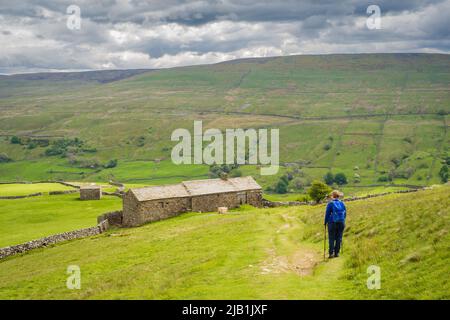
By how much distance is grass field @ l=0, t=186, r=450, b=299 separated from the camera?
58.5ft

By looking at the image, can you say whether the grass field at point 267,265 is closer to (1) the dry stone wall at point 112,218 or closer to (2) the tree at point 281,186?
(1) the dry stone wall at point 112,218

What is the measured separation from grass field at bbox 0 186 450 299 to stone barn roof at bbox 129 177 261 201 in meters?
24.5

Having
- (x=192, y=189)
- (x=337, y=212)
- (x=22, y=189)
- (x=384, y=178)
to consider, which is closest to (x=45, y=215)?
(x=192, y=189)

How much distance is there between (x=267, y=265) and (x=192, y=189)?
145 ft

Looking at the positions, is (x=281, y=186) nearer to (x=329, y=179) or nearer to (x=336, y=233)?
(x=329, y=179)

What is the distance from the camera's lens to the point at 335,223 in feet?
76.7

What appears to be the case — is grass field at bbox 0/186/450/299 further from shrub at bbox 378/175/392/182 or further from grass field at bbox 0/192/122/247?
shrub at bbox 378/175/392/182

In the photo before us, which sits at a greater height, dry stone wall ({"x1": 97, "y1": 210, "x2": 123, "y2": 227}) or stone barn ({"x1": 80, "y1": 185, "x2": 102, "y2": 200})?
dry stone wall ({"x1": 97, "y1": 210, "x2": 123, "y2": 227})

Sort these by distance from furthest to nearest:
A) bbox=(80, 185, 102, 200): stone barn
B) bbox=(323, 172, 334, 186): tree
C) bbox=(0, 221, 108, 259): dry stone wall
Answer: bbox=(323, 172, 334, 186): tree
bbox=(80, 185, 102, 200): stone barn
bbox=(0, 221, 108, 259): dry stone wall

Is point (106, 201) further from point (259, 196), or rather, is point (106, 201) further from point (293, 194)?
point (293, 194)

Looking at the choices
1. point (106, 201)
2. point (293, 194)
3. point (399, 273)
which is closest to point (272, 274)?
point (399, 273)

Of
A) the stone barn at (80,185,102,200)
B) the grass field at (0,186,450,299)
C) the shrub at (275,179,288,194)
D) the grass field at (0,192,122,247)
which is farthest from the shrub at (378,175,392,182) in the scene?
the grass field at (0,186,450,299)

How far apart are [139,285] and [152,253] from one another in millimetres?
10432

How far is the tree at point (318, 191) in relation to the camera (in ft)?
228
